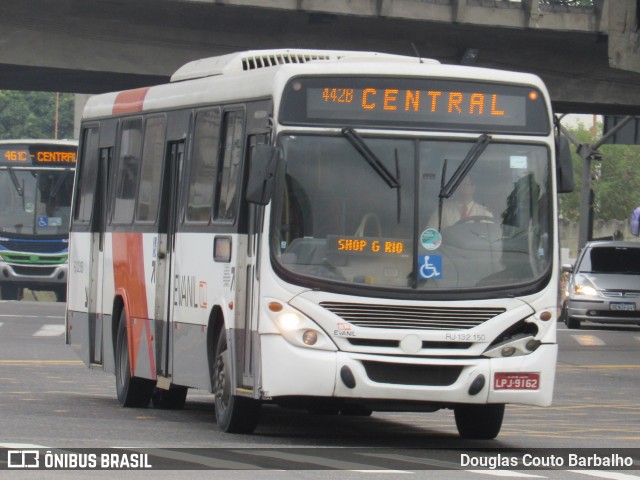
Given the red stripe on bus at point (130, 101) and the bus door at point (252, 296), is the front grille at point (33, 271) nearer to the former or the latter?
the red stripe on bus at point (130, 101)

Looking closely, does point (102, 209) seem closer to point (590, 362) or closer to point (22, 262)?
point (590, 362)

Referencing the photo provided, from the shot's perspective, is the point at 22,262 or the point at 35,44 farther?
the point at 22,262

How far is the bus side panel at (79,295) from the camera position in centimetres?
1827

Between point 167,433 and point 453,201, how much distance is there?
2715 millimetres

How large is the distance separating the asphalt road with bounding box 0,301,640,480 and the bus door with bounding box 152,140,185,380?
650mm

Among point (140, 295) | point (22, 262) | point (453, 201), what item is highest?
point (453, 201)

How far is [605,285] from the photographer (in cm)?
3550

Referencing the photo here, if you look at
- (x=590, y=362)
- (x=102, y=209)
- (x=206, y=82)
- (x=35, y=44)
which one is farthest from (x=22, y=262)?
(x=206, y=82)

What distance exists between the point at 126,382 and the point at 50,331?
14436mm

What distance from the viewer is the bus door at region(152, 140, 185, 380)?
599 inches

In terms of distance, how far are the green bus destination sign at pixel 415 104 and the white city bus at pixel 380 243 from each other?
13 mm

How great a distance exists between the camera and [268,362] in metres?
12.4

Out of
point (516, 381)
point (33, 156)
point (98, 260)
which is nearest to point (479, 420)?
point (516, 381)

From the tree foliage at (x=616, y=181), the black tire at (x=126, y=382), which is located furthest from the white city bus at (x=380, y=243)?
the tree foliage at (x=616, y=181)
